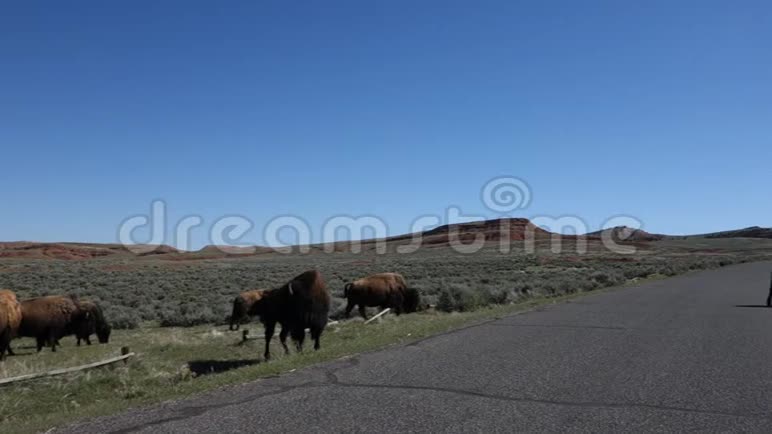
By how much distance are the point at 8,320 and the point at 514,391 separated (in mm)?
13181

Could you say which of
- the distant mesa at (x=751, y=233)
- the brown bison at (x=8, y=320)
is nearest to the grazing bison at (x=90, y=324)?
the brown bison at (x=8, y=320)

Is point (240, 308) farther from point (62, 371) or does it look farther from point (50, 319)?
point (62, 371)

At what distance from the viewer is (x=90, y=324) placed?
59.9 feet

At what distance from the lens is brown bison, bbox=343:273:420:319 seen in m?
21.5

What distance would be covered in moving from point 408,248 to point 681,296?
130 m

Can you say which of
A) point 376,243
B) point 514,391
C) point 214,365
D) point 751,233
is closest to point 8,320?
point 214,365

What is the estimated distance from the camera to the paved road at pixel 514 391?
5.96 metres

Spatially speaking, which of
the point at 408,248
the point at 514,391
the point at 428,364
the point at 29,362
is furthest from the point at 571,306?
the point at 408,248

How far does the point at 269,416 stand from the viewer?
20.4 feet

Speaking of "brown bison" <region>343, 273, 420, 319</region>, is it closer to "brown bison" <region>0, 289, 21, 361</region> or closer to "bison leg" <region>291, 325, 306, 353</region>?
"bison leg" <region>291, 325, 306, 353</region>

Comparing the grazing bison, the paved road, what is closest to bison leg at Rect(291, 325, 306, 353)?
the paved road

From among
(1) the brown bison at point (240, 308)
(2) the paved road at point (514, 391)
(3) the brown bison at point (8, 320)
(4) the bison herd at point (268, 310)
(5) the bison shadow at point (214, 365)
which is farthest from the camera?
(1) the brown bison at point (240, 308)

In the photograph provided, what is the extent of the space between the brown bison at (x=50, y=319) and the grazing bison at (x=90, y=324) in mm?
28

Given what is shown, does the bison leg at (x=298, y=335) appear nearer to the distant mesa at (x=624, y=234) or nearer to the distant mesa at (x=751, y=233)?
the distant mesa at (x=624, y=234)
